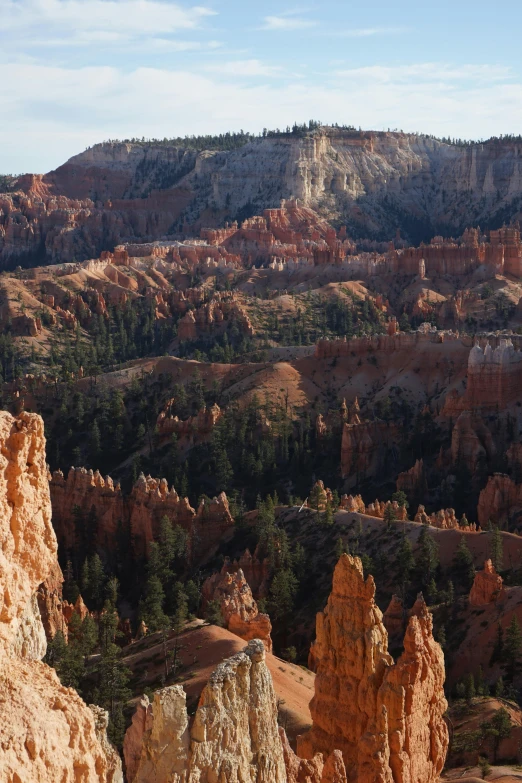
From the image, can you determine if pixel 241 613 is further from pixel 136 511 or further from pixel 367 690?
pixel 136 511

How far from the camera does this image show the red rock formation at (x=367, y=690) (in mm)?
34031

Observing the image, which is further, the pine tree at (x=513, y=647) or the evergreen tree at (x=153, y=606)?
the evergreen tree at (x=153, y=606)

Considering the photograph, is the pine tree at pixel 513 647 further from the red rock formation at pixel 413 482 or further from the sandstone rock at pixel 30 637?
the red rock formation at pixel 413 482

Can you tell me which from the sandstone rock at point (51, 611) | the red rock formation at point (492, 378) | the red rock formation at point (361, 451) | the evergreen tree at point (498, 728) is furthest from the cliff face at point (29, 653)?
the red rock formation at point (492, 378)

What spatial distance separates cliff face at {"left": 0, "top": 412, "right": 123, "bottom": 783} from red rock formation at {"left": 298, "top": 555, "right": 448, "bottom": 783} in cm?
1751

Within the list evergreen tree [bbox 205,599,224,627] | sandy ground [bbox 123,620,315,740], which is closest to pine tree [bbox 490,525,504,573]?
sandy ground [bbox 123,620,315,740]

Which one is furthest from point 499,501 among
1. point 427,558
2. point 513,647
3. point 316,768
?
point 316,768

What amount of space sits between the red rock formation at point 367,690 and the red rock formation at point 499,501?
48.3m

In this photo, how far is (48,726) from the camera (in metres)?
15.8

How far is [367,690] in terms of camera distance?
1361 inches

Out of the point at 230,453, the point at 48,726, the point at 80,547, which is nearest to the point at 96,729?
the point at 48,726

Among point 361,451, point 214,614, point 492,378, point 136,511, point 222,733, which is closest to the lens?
point 222,733

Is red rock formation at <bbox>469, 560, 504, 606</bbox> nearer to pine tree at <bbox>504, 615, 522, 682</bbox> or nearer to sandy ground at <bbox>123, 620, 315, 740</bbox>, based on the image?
pine tree at <bbox>504, 615, 522, 682</bbox>

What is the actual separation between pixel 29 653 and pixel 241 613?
135ft
